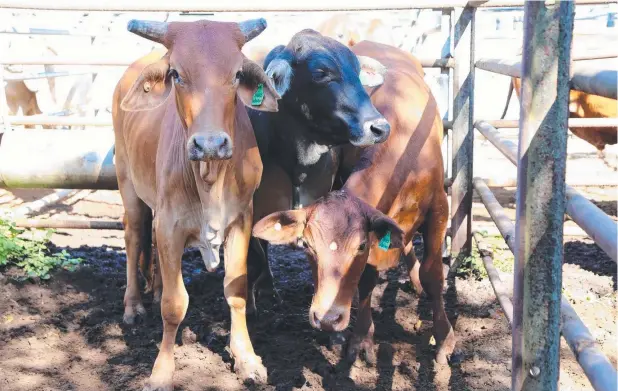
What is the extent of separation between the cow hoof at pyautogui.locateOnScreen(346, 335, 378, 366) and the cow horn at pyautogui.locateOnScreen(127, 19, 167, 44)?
6.33ft

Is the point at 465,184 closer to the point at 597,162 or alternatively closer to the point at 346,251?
the point at 346,251

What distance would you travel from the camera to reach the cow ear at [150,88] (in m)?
3.54

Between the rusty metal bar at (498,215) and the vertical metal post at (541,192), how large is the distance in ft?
3.50

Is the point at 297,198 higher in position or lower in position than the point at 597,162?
higher

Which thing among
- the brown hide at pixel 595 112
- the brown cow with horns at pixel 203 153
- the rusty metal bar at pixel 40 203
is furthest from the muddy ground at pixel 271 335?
the brown hide at pixel 595 112

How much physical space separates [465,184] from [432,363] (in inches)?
65.3

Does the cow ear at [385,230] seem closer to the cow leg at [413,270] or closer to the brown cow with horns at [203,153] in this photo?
the brown cow with horns at [203,153]

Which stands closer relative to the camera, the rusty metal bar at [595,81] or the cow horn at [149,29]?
the rusty metal bar at [595,81]

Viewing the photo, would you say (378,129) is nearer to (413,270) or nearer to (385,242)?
(385,242)

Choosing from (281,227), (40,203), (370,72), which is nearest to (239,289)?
(281,227)

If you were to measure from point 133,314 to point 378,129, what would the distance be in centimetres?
197

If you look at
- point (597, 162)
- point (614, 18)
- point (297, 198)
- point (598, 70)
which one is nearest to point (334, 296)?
point (297, 198)

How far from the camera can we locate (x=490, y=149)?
10234 millimetres

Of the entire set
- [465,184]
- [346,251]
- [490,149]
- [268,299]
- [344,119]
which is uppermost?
[344,119]
